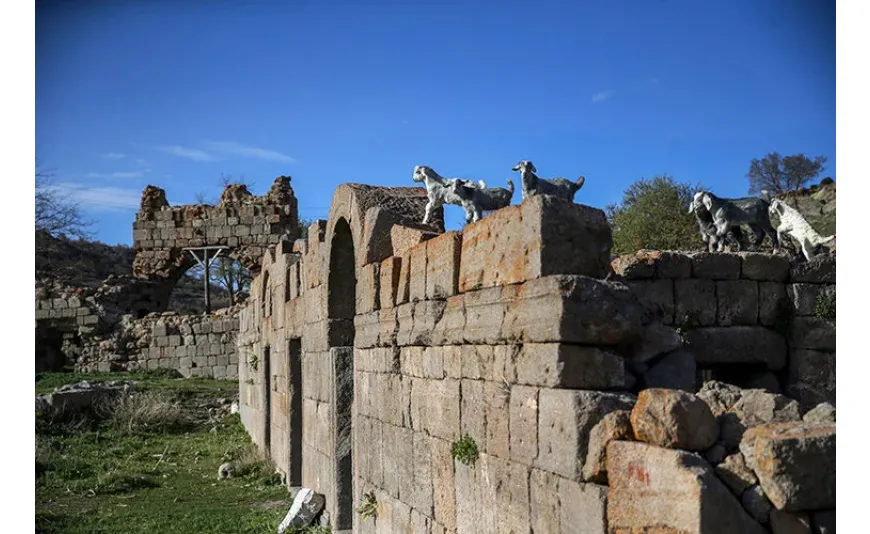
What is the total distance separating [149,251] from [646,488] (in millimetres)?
33012

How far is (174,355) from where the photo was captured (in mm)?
28391

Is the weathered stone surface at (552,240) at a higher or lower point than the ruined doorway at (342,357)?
higher

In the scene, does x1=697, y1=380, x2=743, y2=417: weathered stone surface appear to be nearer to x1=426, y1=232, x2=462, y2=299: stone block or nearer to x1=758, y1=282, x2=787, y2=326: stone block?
x1=426, y1=232, x2=462, y2=299: stone block

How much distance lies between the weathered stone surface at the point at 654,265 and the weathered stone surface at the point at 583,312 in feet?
9.25

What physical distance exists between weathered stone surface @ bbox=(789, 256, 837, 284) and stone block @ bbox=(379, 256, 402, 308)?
4051 millimetres

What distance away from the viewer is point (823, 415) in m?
3.81

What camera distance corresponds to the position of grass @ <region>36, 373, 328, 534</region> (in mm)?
10516

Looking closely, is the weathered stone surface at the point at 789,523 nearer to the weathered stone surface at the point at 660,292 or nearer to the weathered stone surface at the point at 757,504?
the weathered stone surface at the point at 757,504

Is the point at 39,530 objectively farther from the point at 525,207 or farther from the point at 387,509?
the point at 525,207

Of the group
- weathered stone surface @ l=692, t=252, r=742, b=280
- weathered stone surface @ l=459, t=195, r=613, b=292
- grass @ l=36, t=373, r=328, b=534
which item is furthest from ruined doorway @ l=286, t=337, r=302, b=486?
weathered stone surface @ l=459, t=195, r=613, b=292

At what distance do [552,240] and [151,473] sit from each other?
1171 centimetres

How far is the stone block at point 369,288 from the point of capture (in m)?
8.00

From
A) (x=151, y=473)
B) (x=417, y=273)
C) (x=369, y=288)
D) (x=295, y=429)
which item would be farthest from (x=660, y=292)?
(x=151, y=473)

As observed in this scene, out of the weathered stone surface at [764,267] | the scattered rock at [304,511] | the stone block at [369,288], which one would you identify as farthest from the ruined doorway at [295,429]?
the weathered stone surface at [764,267]
